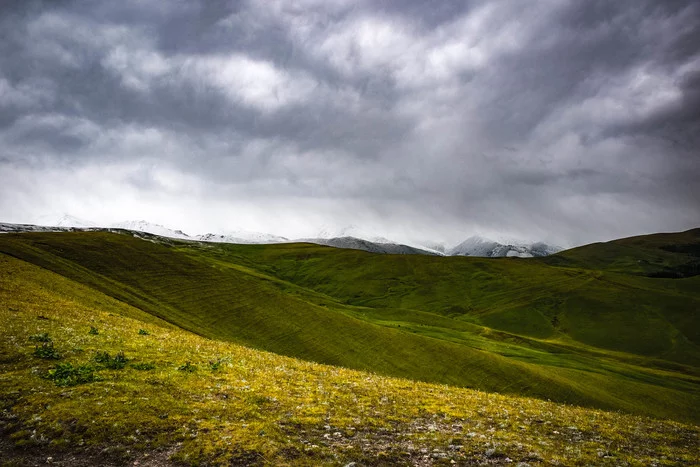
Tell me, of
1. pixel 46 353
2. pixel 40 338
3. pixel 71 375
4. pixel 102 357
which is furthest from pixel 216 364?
pixel 40 338

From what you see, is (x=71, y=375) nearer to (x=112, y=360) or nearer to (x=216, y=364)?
(x=112, y=360)

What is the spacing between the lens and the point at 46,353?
20359mm

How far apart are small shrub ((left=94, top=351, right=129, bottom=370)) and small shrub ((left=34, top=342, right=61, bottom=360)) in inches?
70.4

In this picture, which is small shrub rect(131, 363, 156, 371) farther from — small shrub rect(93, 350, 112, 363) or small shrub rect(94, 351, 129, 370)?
small shrub rect(93, 350, 112, 363)

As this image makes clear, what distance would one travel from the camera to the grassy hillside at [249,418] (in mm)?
12617

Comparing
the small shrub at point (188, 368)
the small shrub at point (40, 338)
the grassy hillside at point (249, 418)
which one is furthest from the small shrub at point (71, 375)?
the small shrub at point (40, 338)

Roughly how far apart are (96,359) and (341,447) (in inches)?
563

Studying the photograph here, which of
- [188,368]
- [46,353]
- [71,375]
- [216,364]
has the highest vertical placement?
[46,353]

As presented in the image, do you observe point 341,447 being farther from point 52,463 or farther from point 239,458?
point 52,463

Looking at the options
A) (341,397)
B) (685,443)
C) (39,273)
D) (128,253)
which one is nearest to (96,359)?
(341,397)

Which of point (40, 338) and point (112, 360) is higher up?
point (40, 338)

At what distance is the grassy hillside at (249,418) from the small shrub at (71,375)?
0.15 feet

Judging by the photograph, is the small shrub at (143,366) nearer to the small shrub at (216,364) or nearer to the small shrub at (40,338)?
the small shrub at (216,364)

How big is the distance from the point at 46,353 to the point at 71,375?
4012 mm
